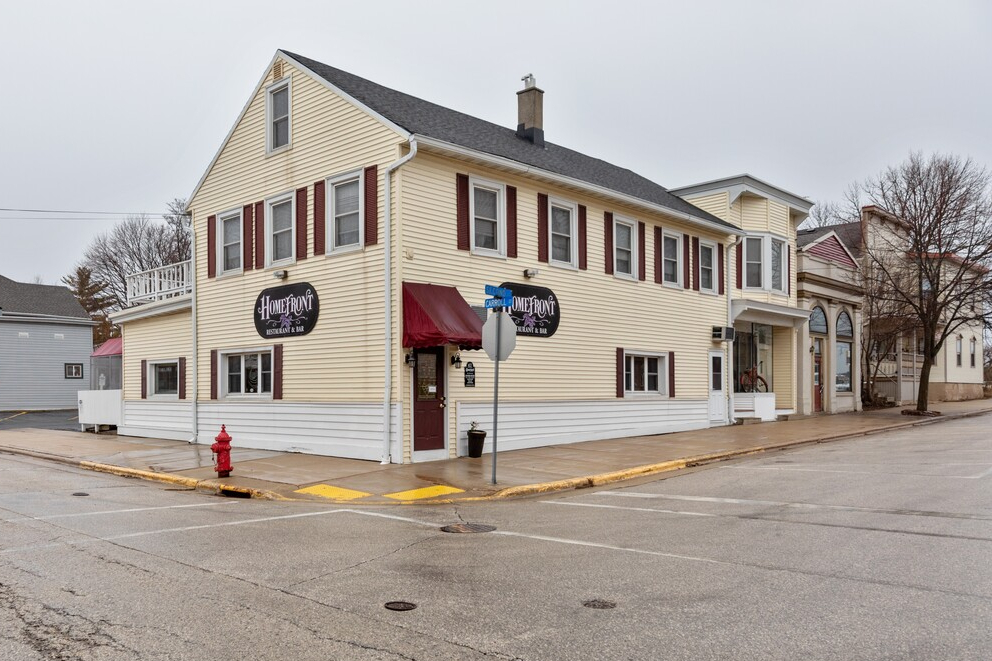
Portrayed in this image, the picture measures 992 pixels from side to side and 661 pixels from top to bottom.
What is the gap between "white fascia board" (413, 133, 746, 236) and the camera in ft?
52.3

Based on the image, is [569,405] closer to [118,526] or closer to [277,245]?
[277,245]

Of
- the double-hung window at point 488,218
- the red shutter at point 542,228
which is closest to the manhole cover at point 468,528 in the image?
the double-hung window at point 488,218

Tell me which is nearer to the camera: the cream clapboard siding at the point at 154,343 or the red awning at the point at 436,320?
the red awning at the point at 436,320

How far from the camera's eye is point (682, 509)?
10.4 meters

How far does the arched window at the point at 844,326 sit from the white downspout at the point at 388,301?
76.7 feet

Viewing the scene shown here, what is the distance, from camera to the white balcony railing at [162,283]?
23.4m

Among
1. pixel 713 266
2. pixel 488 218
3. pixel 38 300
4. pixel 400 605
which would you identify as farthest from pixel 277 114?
pixel 38 300

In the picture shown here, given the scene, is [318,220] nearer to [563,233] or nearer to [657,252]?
[563,233]

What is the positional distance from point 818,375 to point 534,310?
18.0 m

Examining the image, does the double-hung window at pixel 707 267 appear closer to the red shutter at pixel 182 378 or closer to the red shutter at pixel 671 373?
the red shutter at pixel 671 373

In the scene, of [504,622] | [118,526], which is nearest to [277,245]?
[118,526]

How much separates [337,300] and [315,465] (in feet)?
12.1

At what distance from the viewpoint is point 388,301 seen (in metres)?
15.6

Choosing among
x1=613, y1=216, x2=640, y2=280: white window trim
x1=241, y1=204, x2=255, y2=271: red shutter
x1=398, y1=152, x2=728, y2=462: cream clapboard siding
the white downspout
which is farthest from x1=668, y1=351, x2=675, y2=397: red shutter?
x1=241, y1=204, x2=255, y2=271: red shutter
